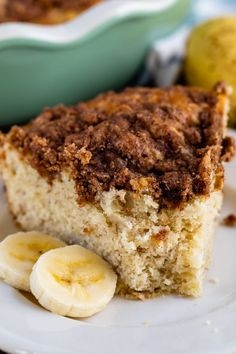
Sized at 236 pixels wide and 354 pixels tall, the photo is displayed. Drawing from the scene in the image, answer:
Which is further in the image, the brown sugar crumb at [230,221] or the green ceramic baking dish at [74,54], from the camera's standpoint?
the green ceramic baking dish at [74,54]

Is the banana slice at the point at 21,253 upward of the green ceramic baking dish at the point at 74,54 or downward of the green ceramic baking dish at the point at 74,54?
downward

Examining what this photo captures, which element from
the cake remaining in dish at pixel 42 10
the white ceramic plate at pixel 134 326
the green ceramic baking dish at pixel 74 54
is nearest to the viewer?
the white ceramic plate at pixel 134 326

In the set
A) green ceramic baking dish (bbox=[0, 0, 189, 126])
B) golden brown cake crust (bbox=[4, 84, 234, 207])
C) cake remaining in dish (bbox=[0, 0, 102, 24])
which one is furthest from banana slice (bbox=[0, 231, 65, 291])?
cake remaining in dish (bbox=[0, 0, 102, 24])

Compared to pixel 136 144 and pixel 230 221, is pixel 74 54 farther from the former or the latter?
pixel 230 221

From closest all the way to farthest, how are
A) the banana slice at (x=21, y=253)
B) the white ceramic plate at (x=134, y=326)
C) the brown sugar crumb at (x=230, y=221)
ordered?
1. the white ceramic plate at (x=134, y=326)
2. the banana slice at (x=21, y=253)
3. the brown sugar crumb at (x=230, y=221)

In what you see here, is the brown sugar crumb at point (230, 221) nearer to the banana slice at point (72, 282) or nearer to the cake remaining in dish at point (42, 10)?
the banana slice at point (72, 282)

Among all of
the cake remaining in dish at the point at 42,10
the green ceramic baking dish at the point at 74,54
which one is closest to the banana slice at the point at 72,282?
the green ceramic baking dish at the point at 74,54

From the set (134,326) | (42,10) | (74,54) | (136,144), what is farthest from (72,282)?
(42,10)

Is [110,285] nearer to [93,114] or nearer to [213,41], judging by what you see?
[93,114]

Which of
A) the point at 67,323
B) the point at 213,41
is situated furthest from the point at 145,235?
the point at 213,41
